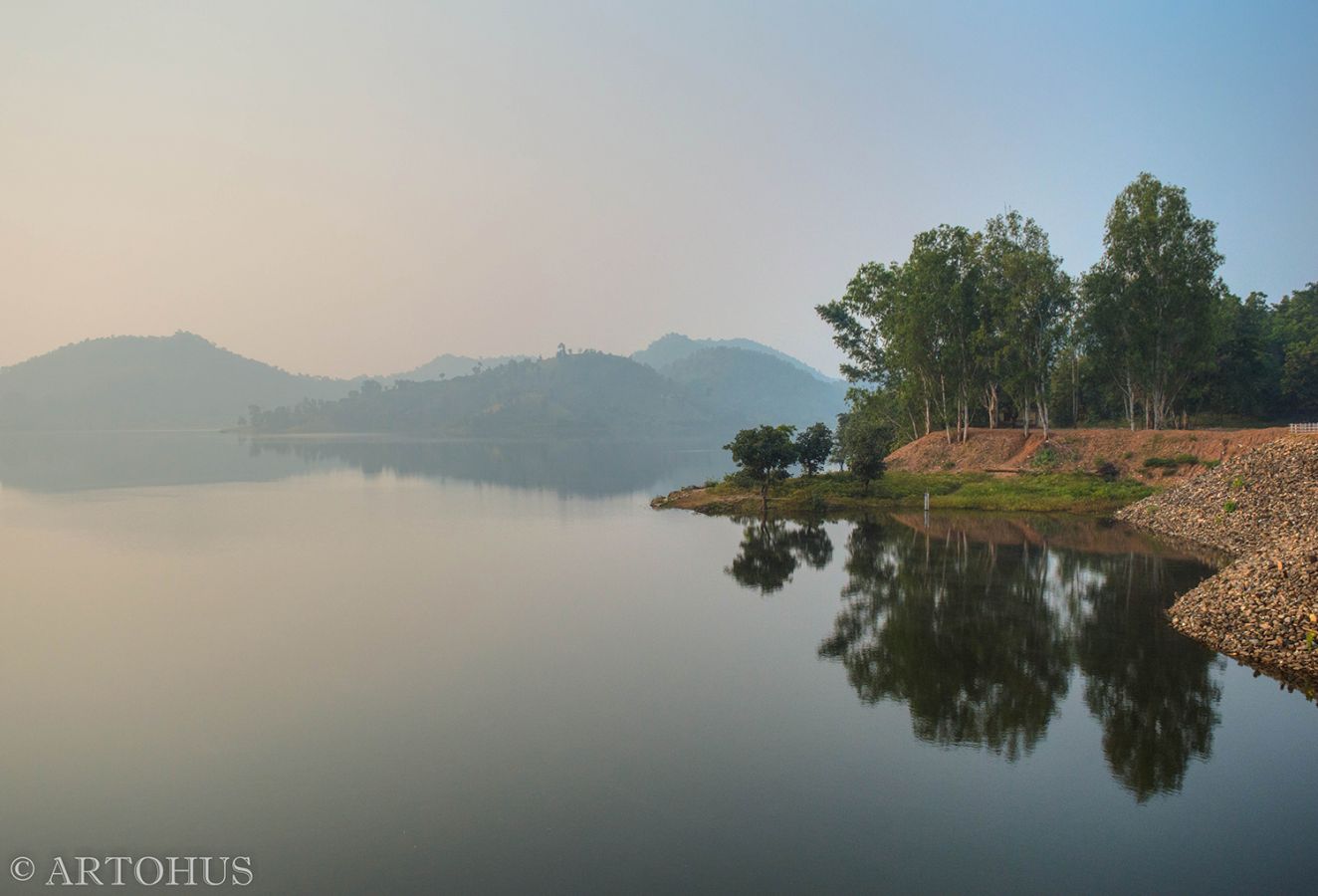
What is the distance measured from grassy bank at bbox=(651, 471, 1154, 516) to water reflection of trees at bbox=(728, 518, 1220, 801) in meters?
11.6

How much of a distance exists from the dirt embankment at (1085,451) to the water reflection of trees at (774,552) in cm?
1981

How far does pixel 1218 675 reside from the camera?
64.1ft

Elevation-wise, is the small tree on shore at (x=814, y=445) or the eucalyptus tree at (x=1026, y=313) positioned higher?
the eucalyptus tree at (x=1026, y=313)

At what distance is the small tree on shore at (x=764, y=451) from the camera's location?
167 ft

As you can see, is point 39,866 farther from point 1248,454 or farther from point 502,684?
point 1248,454

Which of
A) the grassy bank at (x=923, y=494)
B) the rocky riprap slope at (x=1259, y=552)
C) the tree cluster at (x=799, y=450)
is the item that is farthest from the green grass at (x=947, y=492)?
the rocky riprap slope at (x=1259, y=552)

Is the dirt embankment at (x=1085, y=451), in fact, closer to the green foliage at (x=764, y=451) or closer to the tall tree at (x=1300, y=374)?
the green foliage at (x=764, y=451)

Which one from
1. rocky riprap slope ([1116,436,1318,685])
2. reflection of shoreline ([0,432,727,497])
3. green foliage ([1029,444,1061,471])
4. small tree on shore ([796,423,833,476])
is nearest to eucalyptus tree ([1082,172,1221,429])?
green foliage ([1029,444,1061,471])

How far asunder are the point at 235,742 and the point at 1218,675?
23.7 meters

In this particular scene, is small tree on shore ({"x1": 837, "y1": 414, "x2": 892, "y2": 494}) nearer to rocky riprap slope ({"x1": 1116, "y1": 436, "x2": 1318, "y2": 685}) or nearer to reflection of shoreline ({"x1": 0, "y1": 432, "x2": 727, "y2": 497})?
rocky riprap slope ({"x1": 1116, "y1": 436, "x2": 1318, "y2": 685})

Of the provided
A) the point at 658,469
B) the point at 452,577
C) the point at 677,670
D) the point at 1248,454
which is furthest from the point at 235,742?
the point at 658,469

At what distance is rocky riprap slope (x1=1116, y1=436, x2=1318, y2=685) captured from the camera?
2061 cm

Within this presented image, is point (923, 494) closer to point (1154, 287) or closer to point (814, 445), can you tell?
point (814, 445)

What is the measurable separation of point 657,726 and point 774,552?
22490 millimetres
